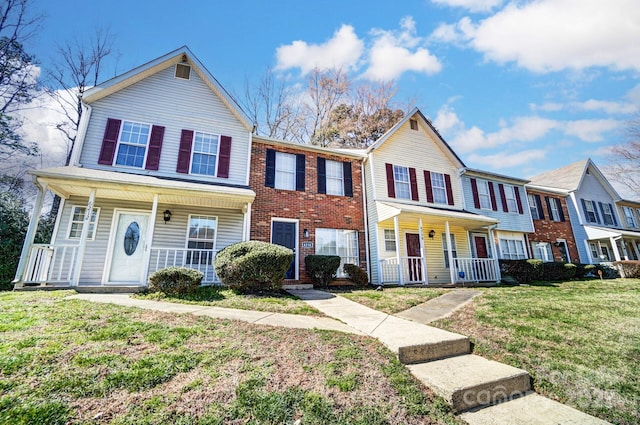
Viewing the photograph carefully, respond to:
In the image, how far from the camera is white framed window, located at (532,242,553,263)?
16.5 m

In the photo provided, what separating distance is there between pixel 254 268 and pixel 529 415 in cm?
582

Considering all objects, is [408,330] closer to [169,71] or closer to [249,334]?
[249,334]

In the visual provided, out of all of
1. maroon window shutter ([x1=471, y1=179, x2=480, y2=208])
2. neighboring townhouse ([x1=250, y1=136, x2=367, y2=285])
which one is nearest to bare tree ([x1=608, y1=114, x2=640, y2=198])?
maroon window shutter ([x1=471, y1=179, x2=480, y2=208])

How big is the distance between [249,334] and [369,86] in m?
22.3

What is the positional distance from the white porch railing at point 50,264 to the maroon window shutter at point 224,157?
4797 mm

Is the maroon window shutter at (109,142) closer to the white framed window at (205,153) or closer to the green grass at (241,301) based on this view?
the white framed window at (205,153)

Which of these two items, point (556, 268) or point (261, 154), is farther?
point (556, 268)

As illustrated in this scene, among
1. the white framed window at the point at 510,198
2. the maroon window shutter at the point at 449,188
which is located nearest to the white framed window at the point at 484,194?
the white framed window at the point at 510,198

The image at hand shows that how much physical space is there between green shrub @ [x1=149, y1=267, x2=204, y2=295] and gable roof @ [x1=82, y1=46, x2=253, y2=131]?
21.0 ft

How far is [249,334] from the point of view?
12.6ft

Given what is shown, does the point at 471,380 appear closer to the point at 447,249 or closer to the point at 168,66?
the point at 447,249

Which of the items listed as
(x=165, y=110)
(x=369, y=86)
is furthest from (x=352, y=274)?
(x=369, y=86)

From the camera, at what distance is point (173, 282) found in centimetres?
659

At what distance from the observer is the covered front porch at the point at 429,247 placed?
11227 mm
